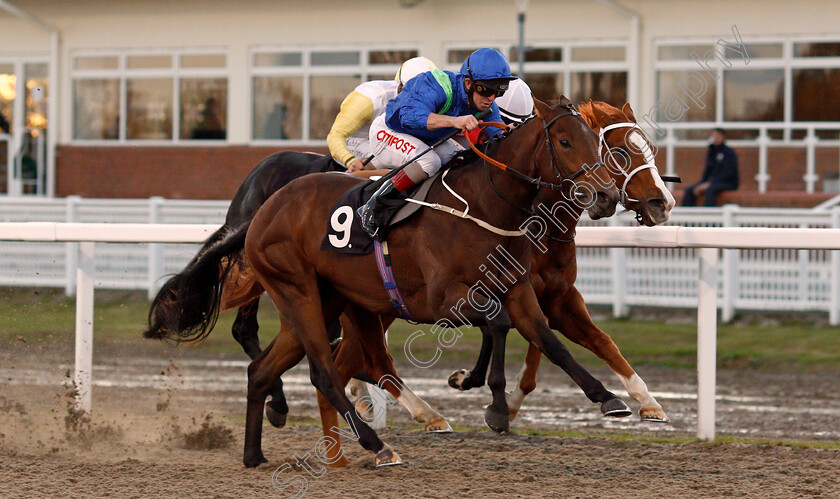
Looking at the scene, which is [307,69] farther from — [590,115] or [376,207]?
[376,207]

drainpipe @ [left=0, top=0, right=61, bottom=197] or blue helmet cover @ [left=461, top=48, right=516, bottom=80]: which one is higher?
drainpipe @ [left=0, top=0, right=61, bottom=197]

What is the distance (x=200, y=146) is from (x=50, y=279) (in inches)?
201

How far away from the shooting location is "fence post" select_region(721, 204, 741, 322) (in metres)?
10.8

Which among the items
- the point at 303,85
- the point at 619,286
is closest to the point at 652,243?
the point at 619,286

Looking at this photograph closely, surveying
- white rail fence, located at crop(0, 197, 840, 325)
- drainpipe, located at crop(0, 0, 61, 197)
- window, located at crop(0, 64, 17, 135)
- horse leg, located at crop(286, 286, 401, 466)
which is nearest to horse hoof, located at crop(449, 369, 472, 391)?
horse leg, located at crop(286, 286, 401, 466)

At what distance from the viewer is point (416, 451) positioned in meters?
5.37

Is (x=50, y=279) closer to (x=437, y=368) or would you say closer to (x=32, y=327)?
(x=437, y=368)

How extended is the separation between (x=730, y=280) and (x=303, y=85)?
315 inches

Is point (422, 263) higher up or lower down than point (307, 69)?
lower down

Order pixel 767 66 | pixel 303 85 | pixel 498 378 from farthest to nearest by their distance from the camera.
Answer: pixel 303 85, pixel 767 66, pixel 498 378

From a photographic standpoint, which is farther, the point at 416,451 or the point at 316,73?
the point at 316,73

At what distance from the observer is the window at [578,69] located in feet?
49.7

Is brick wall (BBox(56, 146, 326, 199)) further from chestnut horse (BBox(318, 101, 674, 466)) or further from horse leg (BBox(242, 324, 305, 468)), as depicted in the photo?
horse leg (BBox(242, 324, 305, 468))

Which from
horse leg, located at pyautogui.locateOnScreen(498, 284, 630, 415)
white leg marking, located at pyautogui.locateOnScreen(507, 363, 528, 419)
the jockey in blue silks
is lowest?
white leg marking, located at pyautogui.locateOnScreen(507, 363, 528, 419)
